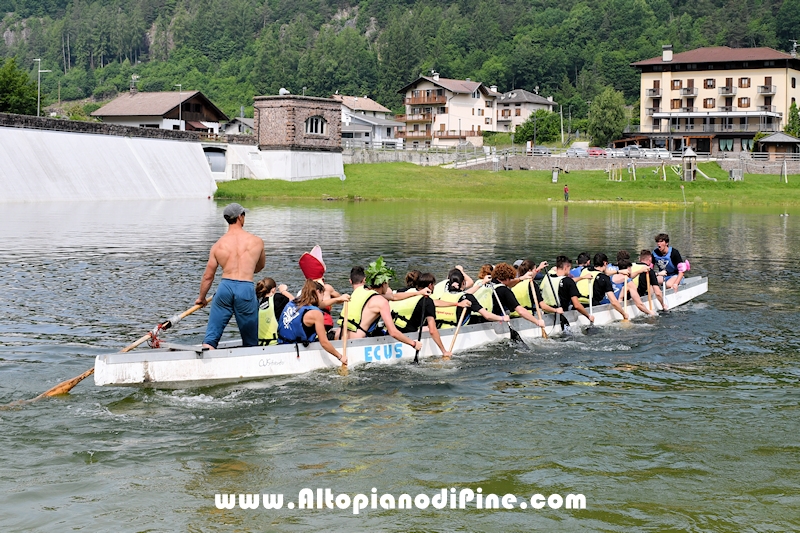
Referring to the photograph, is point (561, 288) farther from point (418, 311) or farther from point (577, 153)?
point (577, 153)

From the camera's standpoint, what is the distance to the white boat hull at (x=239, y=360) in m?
14.4

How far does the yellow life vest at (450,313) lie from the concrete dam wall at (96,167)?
163 ft

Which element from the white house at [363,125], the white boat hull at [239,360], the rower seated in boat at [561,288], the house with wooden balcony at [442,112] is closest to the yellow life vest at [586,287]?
the rower seated in boat at [561,288]

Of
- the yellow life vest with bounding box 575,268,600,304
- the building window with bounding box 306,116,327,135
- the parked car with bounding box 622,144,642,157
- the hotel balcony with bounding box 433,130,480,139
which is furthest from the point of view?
the hotel balcony with bounding box 433,130,480,139

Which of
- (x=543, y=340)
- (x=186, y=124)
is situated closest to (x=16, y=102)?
(x=186, y=124)

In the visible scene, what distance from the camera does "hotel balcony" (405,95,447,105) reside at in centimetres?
13512

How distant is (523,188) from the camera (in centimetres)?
8194

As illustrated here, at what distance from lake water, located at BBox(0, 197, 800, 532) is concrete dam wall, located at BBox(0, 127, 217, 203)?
40.8m

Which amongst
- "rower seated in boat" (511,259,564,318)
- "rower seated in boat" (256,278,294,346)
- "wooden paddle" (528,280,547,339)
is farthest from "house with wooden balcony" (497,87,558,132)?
"rower seated in boat" (256,278,294,346)

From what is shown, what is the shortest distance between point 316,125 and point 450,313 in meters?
75.3

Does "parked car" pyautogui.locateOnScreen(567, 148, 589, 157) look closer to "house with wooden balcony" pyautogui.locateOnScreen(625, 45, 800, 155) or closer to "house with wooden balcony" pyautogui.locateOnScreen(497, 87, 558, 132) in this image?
"house with wooden balcony" pyautogui.locateOnScreen(625, 45, 800, 155)

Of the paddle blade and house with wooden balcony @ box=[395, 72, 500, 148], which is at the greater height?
house with wooden balcony @ box=[395, 72, 500, 148]

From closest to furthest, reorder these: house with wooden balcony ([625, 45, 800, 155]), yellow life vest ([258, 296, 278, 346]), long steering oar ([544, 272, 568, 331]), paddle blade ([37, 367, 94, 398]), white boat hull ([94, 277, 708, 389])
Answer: paddle blade ([37, 367, 94, 398]) < white boat hull ([94, 277, 708, 389]) < yellow life vest ([258, 296, 278, 346]) < long steering oar ([544, 272, 568, 331]) < house with wooden balcony ([625, 45, 800, 155])

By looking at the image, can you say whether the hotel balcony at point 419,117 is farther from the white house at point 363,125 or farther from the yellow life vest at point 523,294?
the yellow life vest at point 523,294
